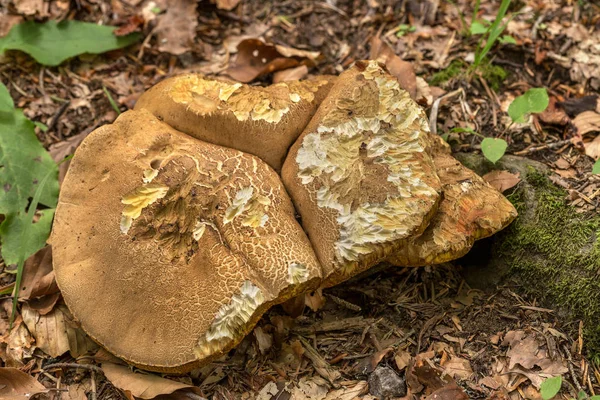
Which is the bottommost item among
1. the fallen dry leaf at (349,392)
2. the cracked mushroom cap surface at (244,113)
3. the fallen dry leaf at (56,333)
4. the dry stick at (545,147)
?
the fallen dry leaf at (56,333)

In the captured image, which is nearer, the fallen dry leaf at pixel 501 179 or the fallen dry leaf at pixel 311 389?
the fallen dry leaf at pixel 311 389

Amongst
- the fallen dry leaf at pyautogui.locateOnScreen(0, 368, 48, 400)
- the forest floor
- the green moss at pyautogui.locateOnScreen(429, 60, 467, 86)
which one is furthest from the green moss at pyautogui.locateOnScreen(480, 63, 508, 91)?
the fallen dry leaf at pyautogui.locateOnScreen(0, 368, 48, 400)

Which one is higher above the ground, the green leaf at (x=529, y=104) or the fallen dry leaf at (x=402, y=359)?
the green leaf at (x=529, y=104)

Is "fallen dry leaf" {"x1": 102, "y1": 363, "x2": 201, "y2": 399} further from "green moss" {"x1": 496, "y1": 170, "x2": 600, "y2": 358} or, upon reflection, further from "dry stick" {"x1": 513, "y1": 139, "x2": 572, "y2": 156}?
"dry stick" {"x1": 513, "y1": 139, "x2": 572, "y2": 156}

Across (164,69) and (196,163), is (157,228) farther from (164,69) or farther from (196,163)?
(164,69)

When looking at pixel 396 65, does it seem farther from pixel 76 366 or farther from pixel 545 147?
pixel 76 366

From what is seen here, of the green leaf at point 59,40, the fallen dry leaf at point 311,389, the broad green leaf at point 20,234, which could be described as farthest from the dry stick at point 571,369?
the green leaf at point 59,40

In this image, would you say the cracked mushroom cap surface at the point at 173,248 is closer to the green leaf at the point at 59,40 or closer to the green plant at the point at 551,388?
the green plant at the point at 551,388
